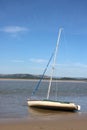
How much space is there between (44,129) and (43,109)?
14.4m

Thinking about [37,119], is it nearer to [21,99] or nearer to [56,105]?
Answer: [56,105]

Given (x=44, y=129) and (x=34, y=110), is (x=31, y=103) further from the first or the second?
(x=44, y=129)

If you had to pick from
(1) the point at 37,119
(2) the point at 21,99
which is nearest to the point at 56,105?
(1) the point at 37,119

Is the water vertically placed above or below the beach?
above

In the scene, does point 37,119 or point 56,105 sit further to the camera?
point 56,105

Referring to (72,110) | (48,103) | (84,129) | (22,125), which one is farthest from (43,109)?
(84,129)

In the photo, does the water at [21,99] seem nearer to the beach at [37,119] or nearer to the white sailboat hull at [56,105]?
the beach at [37,119]

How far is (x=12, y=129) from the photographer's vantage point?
758 inches

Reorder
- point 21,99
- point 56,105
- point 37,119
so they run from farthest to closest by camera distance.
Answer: point 21,99 < point 56,105 < point 37,119

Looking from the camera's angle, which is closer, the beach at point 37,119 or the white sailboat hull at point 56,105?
the beach at point 37,119

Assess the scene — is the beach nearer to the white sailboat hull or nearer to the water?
the water

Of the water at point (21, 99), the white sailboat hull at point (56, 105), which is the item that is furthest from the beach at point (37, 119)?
the white sailboat hull at point (56, 105)

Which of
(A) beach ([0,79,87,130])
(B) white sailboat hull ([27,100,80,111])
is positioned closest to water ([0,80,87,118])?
(A) beach ([0,79,87,130])

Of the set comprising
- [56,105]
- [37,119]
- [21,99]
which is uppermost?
[21,99]
